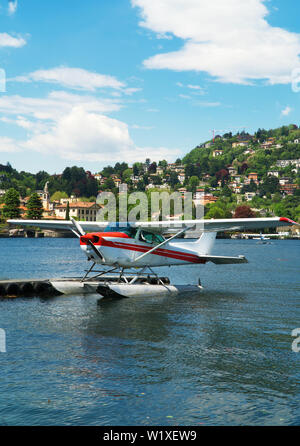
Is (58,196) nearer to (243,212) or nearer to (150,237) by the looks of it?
(243,212)

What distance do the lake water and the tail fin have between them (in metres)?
4.13

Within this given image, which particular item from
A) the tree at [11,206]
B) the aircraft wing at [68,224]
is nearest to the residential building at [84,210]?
the tree at [11,206]

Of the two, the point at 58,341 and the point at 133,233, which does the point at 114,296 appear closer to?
the point at 133,233

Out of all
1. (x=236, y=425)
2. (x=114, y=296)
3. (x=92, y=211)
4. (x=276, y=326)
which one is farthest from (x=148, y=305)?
(x=92, y=211)

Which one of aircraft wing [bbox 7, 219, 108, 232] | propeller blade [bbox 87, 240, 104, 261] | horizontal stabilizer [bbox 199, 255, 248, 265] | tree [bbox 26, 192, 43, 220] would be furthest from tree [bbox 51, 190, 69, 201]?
propeller blade [bbox 87, 240, 104, 261]

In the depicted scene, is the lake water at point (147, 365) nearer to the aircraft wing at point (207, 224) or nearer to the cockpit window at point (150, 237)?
the cockpit window at point (150, 237)

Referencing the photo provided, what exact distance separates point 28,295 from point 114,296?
329 cm

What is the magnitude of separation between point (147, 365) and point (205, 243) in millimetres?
10433

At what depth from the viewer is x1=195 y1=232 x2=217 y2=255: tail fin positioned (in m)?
18.0

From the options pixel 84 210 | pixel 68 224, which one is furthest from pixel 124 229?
pixel 84 210

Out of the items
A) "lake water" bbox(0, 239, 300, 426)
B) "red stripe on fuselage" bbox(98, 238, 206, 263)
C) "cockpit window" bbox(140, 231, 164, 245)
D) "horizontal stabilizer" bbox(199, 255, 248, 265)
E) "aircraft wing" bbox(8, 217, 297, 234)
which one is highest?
"aircraft wing" bbox(8, 217, 297, 234)

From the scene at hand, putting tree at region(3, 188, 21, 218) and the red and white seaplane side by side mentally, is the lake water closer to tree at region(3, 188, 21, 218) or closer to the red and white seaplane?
the red and white seaplane

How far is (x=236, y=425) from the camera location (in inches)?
232

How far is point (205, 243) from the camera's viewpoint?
18.2m
